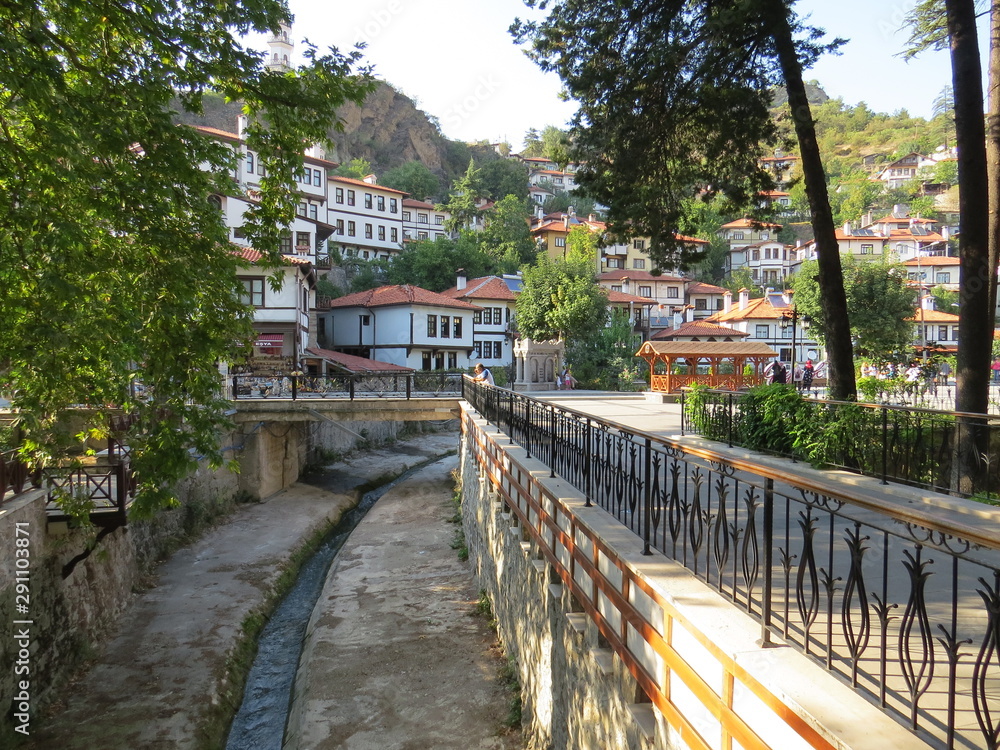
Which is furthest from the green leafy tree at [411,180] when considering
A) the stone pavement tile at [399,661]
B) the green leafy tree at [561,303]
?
the stone pavement tile at [399,661]

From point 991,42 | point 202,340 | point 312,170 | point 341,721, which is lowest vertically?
point 341,721

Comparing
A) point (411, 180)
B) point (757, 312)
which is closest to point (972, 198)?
point (757, 312)

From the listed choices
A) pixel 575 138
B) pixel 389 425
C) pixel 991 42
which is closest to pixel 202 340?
pixel 575 138

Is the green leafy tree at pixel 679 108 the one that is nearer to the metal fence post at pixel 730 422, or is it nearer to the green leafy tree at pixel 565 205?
the metal fence post at pixel 730 422

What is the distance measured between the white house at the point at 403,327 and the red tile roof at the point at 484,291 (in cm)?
200

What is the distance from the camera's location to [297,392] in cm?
2438

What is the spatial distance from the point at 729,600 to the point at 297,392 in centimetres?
2239

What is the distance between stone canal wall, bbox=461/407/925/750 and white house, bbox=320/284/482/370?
36.2m

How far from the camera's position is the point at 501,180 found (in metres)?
82.4

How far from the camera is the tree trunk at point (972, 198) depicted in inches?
353

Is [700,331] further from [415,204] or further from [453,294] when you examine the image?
[415,204]

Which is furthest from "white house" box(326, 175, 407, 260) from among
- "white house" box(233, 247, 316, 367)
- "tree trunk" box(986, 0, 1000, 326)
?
"tree trunk" box(986, 0, 1000, 326)

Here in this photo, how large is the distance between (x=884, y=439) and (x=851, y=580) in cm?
661

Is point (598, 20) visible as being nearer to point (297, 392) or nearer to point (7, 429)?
point (7, 429)
